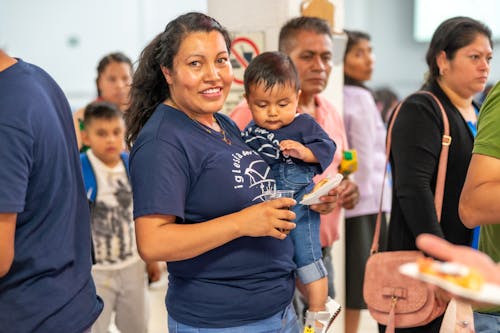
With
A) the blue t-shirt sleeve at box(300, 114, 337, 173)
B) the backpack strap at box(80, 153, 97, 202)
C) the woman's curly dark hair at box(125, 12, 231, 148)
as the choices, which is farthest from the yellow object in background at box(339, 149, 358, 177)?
the backpack strap at box(80, 153, 97, 202)

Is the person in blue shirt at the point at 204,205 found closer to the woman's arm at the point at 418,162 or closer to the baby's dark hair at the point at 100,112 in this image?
the woman's arm at the point at 418,162

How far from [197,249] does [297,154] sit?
552 millimetres

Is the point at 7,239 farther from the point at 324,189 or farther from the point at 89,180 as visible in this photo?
the point at 89,180

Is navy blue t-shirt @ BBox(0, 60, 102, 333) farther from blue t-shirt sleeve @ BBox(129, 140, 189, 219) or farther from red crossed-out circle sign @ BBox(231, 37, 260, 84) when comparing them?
red crossed-out circle sign @ BBox(231, 37, 260, 84)

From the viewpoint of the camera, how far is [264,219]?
169 centimetres

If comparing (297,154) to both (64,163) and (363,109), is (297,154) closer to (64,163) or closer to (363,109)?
(64,163)

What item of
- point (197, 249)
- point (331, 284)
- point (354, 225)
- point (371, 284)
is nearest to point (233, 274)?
point (197, 249)

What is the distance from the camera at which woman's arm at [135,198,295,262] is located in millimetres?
1637

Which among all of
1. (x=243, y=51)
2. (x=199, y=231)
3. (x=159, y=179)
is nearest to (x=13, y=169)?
(x=159, y=179)

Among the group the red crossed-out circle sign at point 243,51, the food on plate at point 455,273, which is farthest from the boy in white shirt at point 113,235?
the food on plate at point 455,273

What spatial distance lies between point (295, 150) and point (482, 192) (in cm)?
63

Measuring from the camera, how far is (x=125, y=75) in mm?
4133

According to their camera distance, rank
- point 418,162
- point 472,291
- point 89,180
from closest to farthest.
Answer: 1. point 472,291
2. point 418,162
3. point 89,180

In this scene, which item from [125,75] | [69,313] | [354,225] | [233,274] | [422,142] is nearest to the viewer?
[69,313]
